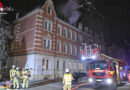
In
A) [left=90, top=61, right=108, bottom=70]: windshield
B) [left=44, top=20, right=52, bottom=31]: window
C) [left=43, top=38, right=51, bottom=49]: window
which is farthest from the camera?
[left=44, top=20, right=52, bottom=31]: window

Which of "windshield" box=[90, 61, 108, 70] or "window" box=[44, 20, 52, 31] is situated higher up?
"window" box=[44, 20, 52, 31]

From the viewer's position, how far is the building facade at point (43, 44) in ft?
72.0

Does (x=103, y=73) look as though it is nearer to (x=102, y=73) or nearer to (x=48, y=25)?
(x=102, y=73)

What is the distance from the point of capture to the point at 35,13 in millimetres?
23266

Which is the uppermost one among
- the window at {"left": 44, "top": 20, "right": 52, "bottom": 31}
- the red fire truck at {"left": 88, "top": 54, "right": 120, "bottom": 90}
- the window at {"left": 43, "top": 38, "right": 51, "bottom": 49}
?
the window at {"left": 44, "top": 20, "right": 52, "bottom": 31}

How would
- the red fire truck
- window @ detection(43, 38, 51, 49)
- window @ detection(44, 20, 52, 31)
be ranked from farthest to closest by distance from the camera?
window @ detection(44, 20, 52, 31)
window @ detection(43, 38, 51, 49)
the red fire truck

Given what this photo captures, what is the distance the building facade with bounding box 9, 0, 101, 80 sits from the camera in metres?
21.9

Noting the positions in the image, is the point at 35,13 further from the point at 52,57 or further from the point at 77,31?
the point at 77,31

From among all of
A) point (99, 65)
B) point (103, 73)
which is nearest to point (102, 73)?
point (103, 73)

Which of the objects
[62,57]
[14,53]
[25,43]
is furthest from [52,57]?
[14,53]

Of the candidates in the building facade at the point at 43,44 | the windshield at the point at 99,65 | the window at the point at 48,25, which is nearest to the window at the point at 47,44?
the building facade at the point at 43,44

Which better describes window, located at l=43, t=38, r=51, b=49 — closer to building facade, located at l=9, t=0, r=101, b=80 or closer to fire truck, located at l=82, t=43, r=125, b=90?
building facade, located at l=9, t=0, r=101, b=80

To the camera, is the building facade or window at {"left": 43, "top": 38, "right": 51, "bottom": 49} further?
window at {"left": 43, "top": 38, "right": 51, "bottom": 49}

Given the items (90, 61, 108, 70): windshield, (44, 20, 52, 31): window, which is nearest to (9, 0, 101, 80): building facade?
(44, 20, 52, 31): window
